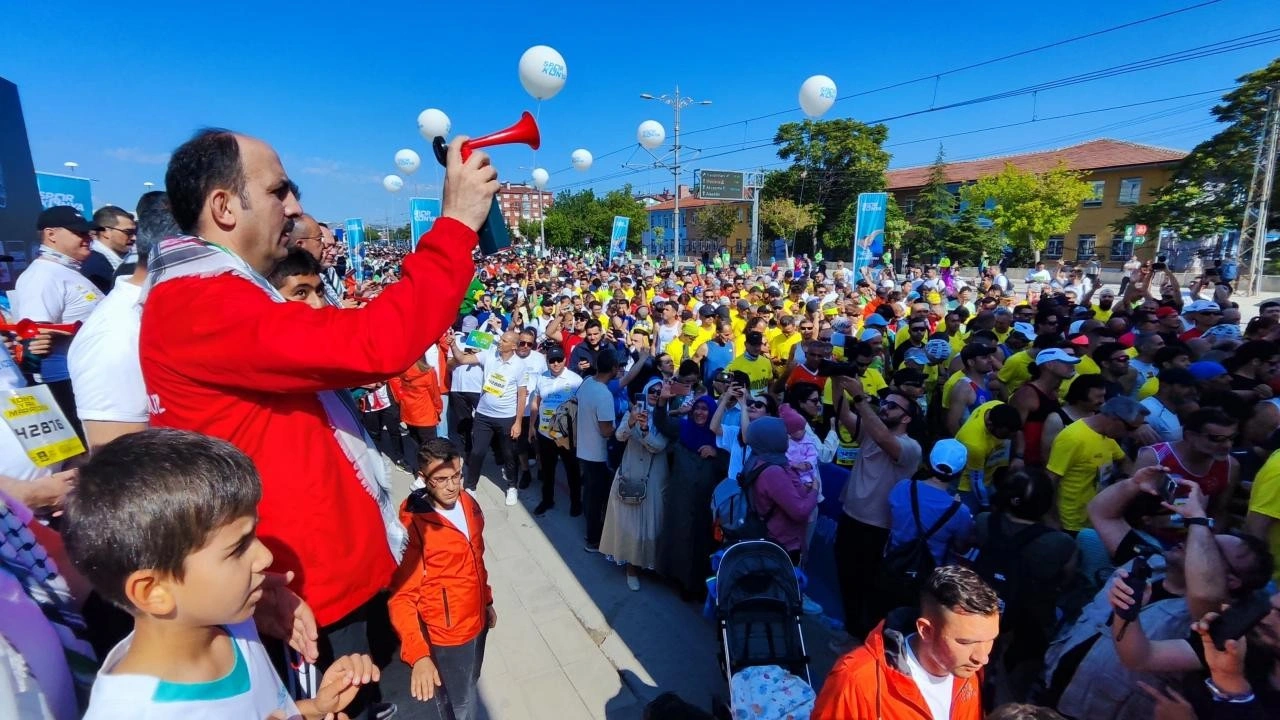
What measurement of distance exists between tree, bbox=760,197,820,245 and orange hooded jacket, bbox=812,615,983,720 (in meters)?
40.4

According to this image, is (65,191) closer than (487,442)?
No

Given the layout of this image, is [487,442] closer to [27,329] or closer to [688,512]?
[688,512]

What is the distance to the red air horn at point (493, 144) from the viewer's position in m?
1.27

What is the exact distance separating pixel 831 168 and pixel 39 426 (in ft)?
144

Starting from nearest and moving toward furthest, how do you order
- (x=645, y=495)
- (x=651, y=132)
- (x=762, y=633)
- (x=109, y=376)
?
(x=109, y=376) → (x=762, y=633) → (x=645, y=495) → (x=651, y=132)

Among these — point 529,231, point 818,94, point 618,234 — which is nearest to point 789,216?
point 618,234

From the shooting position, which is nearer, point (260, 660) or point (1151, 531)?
point (260, 660)

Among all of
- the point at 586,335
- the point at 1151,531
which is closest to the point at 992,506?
the point at 1151,531

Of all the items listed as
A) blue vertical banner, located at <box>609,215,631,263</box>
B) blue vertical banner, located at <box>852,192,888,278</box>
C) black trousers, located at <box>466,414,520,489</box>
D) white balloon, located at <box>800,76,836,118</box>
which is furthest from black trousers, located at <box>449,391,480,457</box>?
blue vertical banner, located at <box>609,215,631,263</box>

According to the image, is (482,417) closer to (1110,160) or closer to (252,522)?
(252,522)

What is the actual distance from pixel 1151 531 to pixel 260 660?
3.76 metres

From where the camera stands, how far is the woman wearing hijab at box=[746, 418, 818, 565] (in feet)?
11.6

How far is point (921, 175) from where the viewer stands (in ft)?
154

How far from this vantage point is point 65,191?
8328 mm
